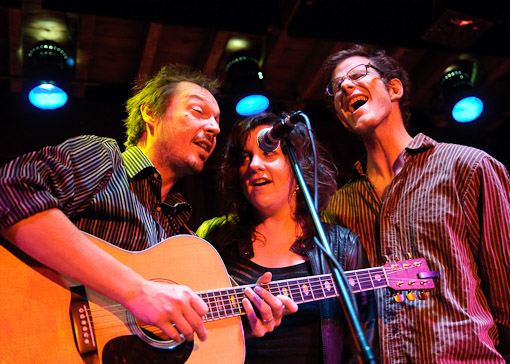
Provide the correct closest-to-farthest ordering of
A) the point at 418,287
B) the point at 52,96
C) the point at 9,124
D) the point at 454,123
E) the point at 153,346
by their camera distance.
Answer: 1. the point at 153,346
2. the point at 418,287
3. the point at 52,96
4. the point at 9,124
5. the point at 454,123

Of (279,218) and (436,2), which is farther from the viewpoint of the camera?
(436,2)

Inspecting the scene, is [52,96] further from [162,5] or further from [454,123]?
[454,123]

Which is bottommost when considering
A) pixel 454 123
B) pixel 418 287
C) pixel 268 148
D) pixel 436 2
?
pixel 418 287

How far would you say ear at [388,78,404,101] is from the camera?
11.9 ft

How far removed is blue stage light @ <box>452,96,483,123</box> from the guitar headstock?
10.3ft

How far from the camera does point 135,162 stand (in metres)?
2.79

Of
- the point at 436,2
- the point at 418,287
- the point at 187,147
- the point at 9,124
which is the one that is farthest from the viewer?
the point at 9,124

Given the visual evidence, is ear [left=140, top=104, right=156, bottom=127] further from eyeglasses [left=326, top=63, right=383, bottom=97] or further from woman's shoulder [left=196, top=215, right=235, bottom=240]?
eyeglasses [left=326, top=63, right=383, bottom=97]

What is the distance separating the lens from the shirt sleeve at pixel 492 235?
2.71 meters

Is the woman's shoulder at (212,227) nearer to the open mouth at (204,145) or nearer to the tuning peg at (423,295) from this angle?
the open mouth at (204,145)

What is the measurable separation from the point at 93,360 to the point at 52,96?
332 cm

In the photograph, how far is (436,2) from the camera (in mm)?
4332

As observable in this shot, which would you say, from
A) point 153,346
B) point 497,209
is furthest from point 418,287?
point 153,346

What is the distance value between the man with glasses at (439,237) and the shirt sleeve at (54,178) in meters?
1.50
